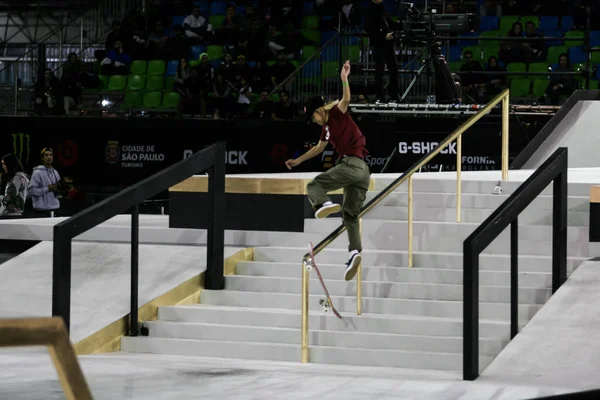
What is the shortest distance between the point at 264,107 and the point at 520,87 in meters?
4.35

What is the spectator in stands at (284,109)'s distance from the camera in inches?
715

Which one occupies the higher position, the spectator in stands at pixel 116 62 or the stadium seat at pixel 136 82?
the spectator in stands at pixel 116 62

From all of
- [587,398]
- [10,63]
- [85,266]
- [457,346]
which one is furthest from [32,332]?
[10,63]

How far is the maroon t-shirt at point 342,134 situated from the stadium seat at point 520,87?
1003cm

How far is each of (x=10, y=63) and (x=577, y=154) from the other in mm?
12019

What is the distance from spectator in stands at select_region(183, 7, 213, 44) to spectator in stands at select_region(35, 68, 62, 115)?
322 cm

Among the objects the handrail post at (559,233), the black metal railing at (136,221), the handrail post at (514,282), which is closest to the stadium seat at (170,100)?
the black metal railing at (136,221)

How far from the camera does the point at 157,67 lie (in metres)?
22.2

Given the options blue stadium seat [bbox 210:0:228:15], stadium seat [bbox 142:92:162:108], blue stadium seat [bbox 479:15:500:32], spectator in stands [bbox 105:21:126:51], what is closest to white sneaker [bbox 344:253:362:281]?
stadium seat [bbox 142:92:162:108]

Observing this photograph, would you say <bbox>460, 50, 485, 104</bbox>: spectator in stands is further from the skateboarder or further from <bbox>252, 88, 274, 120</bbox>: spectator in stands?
the skateboarder

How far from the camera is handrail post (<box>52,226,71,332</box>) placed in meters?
8.60

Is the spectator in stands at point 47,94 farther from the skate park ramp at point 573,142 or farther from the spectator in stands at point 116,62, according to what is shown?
the skate park ramp at point 573,142

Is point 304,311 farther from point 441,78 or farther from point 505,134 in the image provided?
point 441,78

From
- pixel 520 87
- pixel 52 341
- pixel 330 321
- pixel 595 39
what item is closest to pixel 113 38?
pixel 520 87
